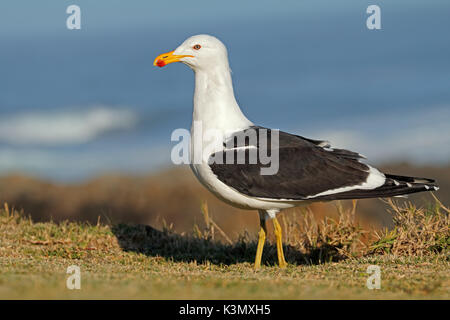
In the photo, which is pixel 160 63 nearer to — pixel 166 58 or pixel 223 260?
pixel 166 58

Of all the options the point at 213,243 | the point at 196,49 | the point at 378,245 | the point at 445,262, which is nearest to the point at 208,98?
the point at 196,49

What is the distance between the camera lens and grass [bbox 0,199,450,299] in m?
5.22

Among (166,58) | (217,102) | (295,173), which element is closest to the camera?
(295,173)

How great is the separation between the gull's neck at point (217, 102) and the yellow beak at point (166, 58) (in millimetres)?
285

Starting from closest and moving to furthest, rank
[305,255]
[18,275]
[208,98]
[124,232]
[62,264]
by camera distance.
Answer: [18,275] < [62,264] < [208,98] < [305,255] < [124,232]

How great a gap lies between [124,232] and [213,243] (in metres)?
1.28

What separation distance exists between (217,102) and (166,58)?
871mm

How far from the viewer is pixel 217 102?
7.83m

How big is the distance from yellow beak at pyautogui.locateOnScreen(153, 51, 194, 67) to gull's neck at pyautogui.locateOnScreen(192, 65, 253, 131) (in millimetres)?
285

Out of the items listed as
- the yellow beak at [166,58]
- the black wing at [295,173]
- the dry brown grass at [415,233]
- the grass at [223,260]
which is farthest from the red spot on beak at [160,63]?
the dry brown grass at [415,233]

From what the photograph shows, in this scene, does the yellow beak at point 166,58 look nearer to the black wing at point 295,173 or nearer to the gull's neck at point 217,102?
the gull's neck at point 217,102

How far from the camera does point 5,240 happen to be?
28.4 feet

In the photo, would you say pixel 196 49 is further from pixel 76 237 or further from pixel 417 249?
pixel 417 249

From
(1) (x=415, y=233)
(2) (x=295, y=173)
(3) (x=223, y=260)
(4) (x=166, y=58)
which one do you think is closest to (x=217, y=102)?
(4) (x=166, y=58)
